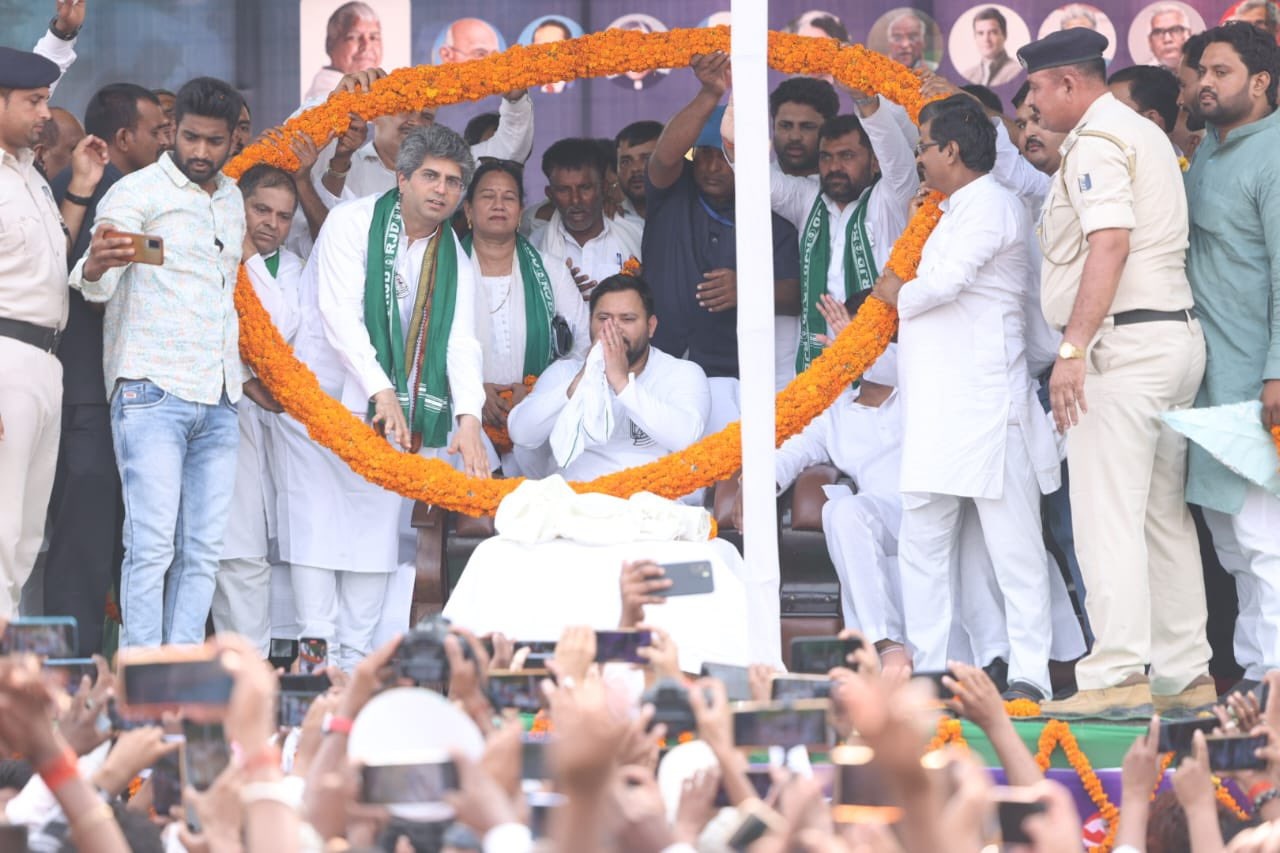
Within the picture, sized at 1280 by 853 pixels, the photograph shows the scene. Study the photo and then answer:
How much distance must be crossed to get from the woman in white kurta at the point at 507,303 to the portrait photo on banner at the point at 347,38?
167 centimetres

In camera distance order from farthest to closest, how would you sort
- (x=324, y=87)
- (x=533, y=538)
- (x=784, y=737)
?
(x=324, y=87), (x=533, y=538), (x=784, y=737)

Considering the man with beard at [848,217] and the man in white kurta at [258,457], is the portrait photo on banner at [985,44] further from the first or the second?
the man in white kurta at [258,457]

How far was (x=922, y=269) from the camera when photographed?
20.5 feet

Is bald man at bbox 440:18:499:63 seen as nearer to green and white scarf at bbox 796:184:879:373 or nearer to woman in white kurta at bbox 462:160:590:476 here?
woman in white kurta at bbox 462:160:590:476

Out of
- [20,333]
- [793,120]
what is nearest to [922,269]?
[793,120]

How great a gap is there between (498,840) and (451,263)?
4.85 m

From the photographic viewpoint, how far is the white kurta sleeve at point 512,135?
7.75 meters

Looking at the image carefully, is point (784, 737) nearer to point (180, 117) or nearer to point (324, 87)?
point (180, 117)

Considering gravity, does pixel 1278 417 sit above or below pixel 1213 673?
above

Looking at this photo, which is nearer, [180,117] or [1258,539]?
[1258,539]

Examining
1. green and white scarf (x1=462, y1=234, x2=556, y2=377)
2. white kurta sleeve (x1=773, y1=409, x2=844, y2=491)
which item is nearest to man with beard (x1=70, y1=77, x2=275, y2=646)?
green and white scarf (x1=462, y1=234, x2=556, y2=377)

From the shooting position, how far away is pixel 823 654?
12.5ft

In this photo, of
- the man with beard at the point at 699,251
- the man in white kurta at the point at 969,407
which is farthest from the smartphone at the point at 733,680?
the man with beard at the point at 699,251

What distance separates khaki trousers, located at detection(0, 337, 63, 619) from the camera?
18.8 feet
